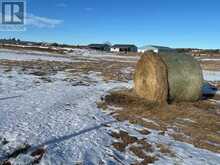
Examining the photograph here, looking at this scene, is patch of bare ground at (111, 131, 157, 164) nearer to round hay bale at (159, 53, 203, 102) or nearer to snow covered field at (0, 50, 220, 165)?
snow covered field at (0, 50, 220, 165)

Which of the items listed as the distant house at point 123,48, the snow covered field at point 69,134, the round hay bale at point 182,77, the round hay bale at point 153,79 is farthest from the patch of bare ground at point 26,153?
the distant house at point 123,48

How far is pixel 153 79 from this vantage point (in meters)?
10.6

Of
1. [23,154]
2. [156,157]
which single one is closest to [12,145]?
[23,154]

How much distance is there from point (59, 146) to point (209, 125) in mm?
4406

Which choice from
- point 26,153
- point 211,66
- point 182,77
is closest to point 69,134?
point 26,153

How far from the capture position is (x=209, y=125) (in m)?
8.50

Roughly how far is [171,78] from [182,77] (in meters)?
0.40


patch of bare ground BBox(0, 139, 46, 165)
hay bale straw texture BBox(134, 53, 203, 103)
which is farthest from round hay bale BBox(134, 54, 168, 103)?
patch of bare ground BBox(0, 139, 46, 165)

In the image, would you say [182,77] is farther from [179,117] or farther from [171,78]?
[179,117]

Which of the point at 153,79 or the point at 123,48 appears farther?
the point at 123,48

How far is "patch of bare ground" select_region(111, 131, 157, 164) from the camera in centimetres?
594

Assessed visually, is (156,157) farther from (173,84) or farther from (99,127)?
(173,84)

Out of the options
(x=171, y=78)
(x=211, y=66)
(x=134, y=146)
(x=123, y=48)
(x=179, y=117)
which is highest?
(x=123, y=48)

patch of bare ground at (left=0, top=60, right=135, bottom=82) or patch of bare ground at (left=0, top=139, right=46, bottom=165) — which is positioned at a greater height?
patch of bare ground at (left=0, top=60, right=135, bottom=82)
